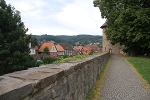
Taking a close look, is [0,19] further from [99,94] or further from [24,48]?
[99,94]

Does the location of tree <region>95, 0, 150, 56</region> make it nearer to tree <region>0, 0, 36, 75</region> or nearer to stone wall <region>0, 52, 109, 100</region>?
tree <region>0, 0, 36, 75</region>

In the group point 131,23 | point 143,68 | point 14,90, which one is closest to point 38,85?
point 14,90

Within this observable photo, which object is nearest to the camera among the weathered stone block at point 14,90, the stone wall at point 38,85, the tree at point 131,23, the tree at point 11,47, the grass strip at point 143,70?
the weathered stone block at point 14,90

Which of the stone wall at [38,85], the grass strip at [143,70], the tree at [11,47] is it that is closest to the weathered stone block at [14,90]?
the stone wall at [38,85]

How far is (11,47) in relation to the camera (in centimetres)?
2298

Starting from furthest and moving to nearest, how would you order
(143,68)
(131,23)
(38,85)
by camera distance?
(131,23)
(143,68)
(38,85)

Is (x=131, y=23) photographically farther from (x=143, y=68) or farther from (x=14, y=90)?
(x=14, y=90)

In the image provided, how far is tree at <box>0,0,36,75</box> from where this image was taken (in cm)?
2250

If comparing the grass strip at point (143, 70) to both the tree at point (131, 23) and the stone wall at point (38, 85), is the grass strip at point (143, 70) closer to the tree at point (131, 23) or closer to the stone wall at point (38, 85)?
the stone wall at point (38, 85)

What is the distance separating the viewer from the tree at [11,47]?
73.8 feet

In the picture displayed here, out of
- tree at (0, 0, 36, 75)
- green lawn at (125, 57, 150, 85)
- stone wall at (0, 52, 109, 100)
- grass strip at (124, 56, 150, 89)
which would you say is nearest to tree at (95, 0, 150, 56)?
green lawn at (125, 57, 150, 85)

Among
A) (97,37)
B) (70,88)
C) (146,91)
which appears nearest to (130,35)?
(146,91)

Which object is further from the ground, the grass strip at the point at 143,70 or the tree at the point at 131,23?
the tree at the point at 131,23

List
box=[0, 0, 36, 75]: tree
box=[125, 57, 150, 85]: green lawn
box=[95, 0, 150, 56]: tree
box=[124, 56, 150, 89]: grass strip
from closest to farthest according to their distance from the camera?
box=[124, 56, 150, 89]: grass strip
box=[125, 57, 150, 85]: green lawn
box=[0, 0, 36, 75]: tree
box=[95, 0, 150, 56]: tree
